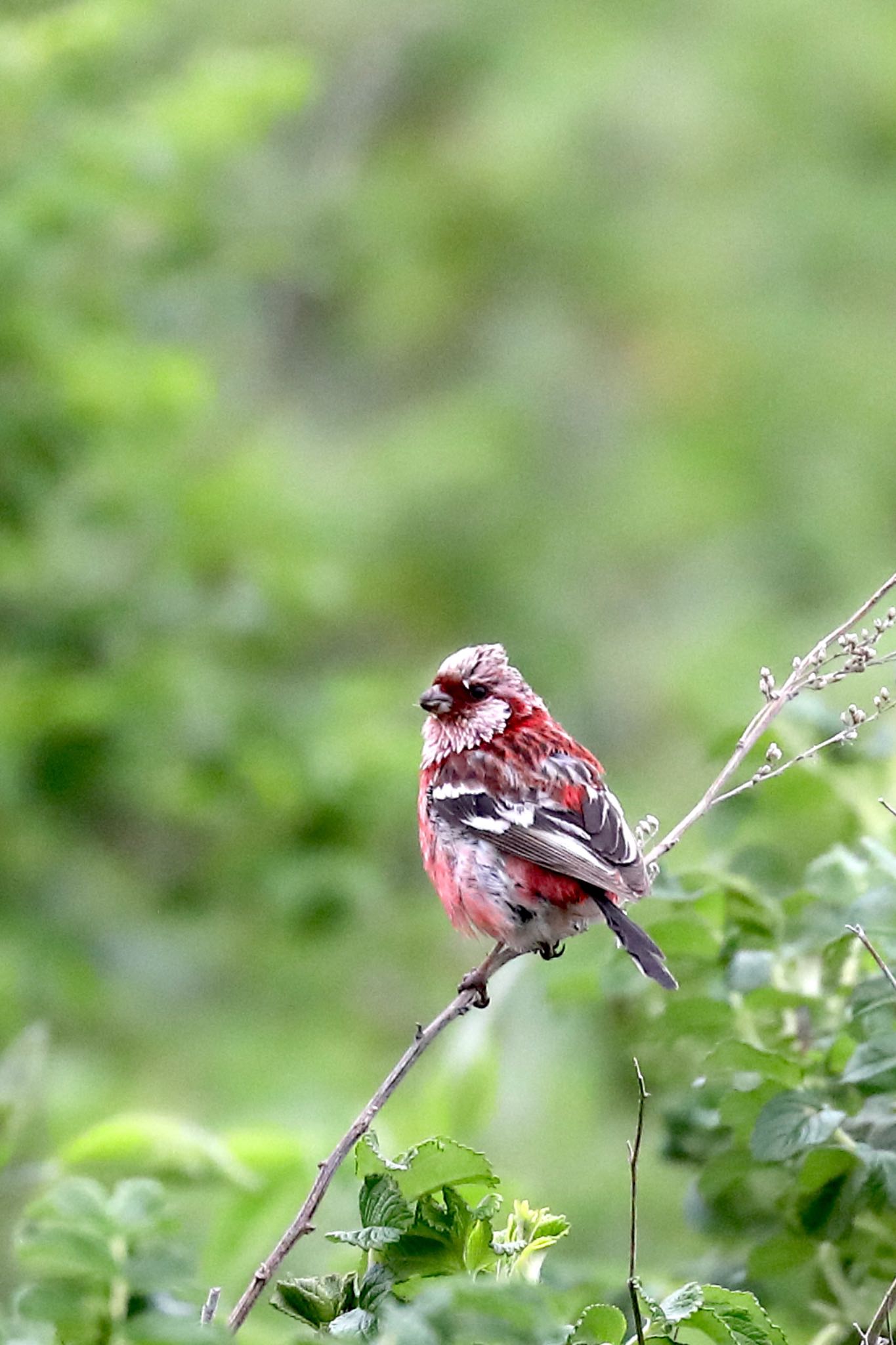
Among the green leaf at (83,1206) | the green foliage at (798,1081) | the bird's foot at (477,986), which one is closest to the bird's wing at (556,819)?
the bird's foot at (477,986)

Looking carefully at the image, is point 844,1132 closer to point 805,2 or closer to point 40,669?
point 40,669

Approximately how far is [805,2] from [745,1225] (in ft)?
37.1

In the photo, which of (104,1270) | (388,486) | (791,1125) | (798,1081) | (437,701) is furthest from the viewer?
(388,486)

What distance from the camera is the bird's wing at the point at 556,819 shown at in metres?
3.31

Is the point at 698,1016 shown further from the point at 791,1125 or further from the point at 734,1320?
the point at 734,1320

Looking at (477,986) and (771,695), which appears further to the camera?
(477,986)

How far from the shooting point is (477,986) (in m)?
3.13

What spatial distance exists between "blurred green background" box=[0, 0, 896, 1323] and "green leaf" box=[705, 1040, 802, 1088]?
1.69ft

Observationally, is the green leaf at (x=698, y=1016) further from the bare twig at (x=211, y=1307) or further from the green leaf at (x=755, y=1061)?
the bare twig at (x=211, y=1307)

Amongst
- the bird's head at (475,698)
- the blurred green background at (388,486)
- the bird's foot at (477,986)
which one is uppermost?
the blurred green background at (388,486)

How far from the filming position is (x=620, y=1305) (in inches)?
101

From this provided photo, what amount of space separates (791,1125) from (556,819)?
1366 millimetres

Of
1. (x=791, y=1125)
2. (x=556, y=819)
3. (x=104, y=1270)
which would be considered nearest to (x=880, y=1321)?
(x=791, y=1125)

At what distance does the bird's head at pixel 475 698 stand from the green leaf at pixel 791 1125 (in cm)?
160
